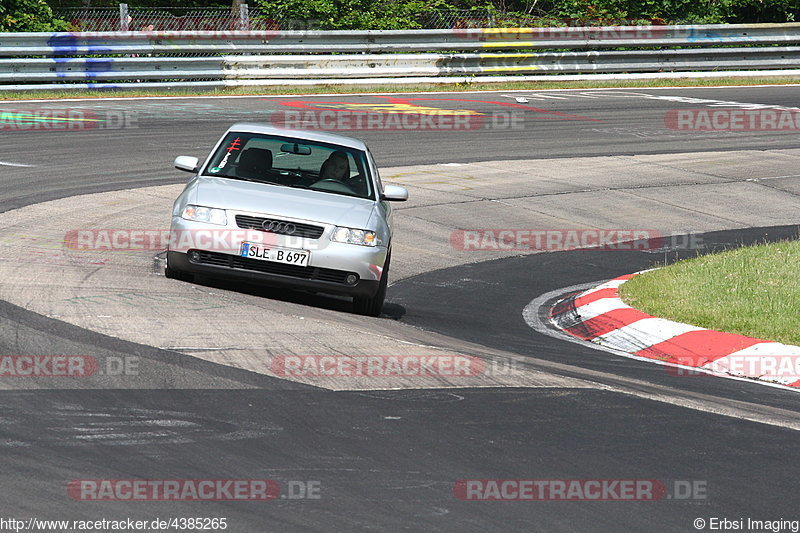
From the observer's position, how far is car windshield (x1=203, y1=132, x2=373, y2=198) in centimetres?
1003

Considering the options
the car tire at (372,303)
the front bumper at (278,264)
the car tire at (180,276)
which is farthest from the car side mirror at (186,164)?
the car tire at (372,303)

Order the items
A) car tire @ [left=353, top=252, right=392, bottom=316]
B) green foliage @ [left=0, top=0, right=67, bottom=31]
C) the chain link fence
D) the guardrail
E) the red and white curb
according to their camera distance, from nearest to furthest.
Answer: the red and white curb < car tire @ [left=353, top=252, right=392, bottom=316] < the guardrail < green foliage @ [left=0, top=0, right=67, bottom=31] < the chain link fence

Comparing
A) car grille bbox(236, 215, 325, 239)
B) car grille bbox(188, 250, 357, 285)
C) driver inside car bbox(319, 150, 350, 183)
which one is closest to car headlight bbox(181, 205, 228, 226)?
car grille bbox(236, 215, 325, 239)

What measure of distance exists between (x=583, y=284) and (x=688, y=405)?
5.19m

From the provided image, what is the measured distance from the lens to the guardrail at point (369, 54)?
2270cm

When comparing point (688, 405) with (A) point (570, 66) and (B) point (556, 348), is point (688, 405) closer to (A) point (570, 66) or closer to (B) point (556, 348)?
(B) point (556, 348)

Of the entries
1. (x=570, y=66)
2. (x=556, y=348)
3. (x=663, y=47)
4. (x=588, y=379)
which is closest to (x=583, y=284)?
(x=556, y=348)

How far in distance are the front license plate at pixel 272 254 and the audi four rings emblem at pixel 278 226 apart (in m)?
0.15

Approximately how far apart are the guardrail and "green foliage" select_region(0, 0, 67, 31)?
2.57 meters

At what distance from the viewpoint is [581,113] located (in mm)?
23547

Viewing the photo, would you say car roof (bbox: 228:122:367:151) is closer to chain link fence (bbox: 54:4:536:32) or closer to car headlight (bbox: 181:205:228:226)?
car headlight (bbox: 181:205:228:226)

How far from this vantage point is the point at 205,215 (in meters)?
9.12

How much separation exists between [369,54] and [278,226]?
18007 millimetres

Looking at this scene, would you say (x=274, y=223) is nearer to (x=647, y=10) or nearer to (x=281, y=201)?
(x=281, y=201)
